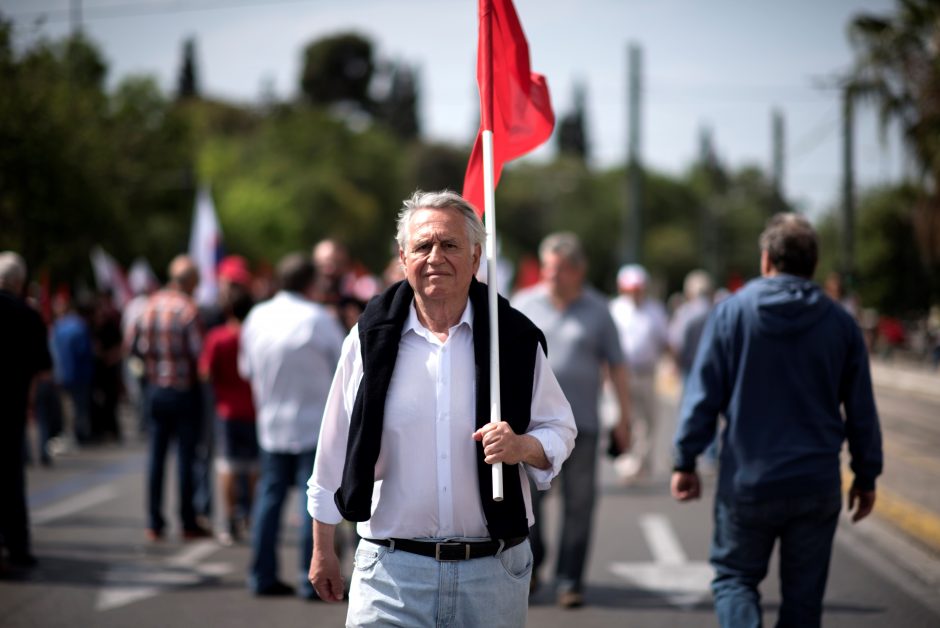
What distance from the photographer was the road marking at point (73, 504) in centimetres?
1067

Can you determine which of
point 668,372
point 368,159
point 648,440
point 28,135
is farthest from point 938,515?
point 368,159

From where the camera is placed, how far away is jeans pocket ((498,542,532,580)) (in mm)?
3900

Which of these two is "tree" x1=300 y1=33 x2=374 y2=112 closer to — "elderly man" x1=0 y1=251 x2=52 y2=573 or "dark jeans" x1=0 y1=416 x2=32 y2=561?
"elderly man" x1=0 y1=251 x2=52 y2=573

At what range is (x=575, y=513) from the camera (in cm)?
734

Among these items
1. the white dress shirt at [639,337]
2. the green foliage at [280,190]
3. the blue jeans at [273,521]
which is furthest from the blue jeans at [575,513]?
the green foliage at [280,190]

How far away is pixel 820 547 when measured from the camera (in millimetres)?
4977

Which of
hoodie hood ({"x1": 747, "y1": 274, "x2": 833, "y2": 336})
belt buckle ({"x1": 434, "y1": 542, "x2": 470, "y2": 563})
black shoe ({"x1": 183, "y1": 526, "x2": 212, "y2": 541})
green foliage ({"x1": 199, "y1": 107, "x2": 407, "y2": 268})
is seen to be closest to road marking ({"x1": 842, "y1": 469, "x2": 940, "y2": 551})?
hoodie hood ({"x1": 747, "y1": 274, "x2": 833, "y2": 336})

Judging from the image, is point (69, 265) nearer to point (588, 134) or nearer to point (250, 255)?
point (250, 255)

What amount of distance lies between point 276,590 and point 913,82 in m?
18.7

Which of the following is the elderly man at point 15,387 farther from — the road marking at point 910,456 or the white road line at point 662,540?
the road marking at point 910,456

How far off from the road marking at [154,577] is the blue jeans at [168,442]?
519mm

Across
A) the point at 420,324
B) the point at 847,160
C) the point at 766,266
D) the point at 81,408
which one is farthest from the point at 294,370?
the point at 847,160

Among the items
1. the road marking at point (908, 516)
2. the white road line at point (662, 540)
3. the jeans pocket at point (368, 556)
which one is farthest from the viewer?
the road marking at point (908, 516)

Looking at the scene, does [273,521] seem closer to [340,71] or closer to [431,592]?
[431,592]
